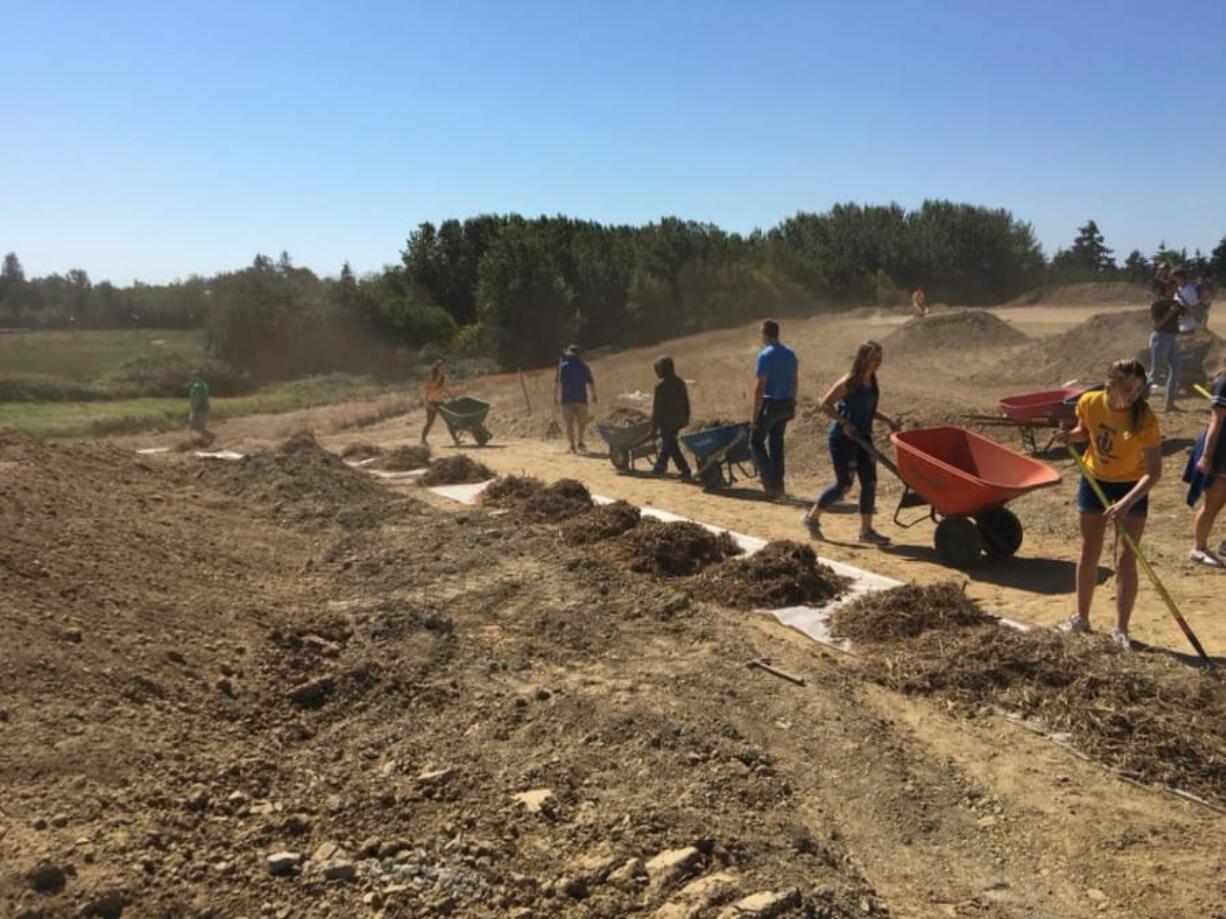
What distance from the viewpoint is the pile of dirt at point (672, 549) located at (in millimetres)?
7595

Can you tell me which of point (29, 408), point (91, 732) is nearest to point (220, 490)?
point (91, 732)

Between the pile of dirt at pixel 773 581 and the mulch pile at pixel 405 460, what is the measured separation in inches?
304

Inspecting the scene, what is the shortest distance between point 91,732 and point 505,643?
239 centimetres

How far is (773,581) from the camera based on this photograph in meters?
6.88

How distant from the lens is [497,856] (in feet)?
11.6

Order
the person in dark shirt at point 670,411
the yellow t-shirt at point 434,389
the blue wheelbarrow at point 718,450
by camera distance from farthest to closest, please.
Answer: the yellow t-shirt at point 434,389
the person in dark shirt at point 670,411
the blue wheelbarrow at point 718,450

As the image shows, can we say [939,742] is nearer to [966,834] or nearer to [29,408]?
[966,834]

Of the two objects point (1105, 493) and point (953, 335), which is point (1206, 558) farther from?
point (953, 335)

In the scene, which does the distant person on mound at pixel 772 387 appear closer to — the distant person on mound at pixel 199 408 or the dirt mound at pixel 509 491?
the dirt mound at pixel 509 491

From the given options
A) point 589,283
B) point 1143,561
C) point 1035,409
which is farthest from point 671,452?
point 589,283

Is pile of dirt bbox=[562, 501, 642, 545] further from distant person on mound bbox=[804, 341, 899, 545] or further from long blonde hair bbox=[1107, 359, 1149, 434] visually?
long blonde hair bbox=[1107, 359, 1149, 434]

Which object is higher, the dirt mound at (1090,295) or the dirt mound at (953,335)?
the dirt mound at (1090,295)

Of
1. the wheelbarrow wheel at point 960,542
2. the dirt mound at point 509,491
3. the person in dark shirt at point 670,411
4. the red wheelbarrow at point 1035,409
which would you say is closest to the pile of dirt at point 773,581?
the wheelbarrow wheel at point 960,542

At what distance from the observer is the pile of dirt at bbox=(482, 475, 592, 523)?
952cm
